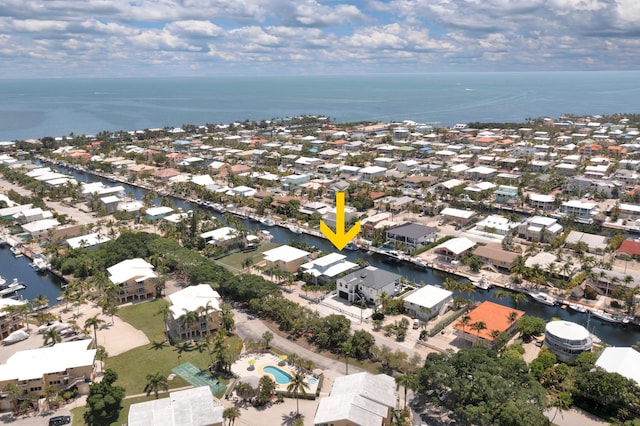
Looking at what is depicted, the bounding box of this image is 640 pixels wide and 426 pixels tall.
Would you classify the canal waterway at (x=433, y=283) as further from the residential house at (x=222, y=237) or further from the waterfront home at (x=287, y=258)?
the waterfront home at (x=287, y=258)

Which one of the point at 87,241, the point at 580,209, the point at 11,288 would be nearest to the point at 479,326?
the point at 580,209

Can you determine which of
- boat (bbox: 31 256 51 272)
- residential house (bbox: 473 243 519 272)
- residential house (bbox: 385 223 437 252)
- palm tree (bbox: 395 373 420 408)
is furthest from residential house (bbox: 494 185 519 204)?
boat (bbox: 31 256 51 272)

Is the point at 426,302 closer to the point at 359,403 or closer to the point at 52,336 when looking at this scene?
the point at 359,403

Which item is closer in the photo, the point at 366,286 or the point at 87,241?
the point at 366,286

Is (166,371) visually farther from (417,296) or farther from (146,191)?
(146,191)

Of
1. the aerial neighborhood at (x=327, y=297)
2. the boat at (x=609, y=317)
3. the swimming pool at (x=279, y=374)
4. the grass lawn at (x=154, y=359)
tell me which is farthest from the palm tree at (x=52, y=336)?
the boat at (x=609, y=317)

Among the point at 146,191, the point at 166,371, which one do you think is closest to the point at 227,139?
the point at 146,191
